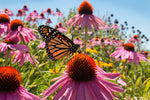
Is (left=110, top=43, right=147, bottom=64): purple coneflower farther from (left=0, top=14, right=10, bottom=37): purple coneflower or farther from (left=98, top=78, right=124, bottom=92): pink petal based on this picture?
(left=0, top=14, right=10, bottom=37): purple coneflower

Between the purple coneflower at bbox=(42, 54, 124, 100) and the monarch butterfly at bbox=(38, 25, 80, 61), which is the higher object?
the monarch butterfly at bbox=(38, 25, 80, 61)

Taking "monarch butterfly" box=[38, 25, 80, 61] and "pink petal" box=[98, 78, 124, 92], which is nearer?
"pink petal" box=[98, 78, 124, 92]

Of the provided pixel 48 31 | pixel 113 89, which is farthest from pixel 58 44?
pixel 113 89

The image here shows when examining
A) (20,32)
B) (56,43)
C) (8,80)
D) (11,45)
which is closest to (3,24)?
(20,32)

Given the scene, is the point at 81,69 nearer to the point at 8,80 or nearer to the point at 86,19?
the point at 8,80

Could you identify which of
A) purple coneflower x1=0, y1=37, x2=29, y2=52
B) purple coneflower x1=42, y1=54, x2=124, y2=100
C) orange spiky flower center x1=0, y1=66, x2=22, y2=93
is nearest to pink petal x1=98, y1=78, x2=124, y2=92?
purple coneflower x1=42, y1=54, x2=124, y2=100

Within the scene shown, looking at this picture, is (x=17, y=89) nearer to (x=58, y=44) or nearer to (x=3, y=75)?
(x=3, y=75)

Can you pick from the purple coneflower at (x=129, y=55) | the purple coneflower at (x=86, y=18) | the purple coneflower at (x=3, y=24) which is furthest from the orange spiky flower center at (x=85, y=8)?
the purple coneflower at (x=3, y=24)
